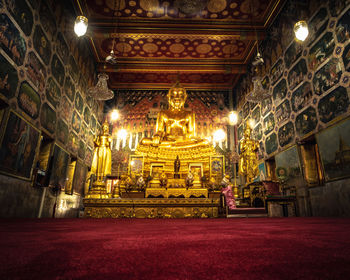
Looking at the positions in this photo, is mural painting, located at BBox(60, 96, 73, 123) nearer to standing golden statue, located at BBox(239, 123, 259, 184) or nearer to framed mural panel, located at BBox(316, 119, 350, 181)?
standing golden statue, located at BBox(239, 123, 259, 184)

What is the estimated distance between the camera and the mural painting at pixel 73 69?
7.43 meters

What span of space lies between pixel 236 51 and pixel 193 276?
1051 centimetres

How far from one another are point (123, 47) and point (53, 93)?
4411 millimetres

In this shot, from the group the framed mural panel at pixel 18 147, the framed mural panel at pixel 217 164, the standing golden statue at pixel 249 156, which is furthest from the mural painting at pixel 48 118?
the framed mural panel at pixel 217 164

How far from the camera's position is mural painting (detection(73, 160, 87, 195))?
26.0 ft

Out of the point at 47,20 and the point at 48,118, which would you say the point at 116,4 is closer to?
the point at 47,20

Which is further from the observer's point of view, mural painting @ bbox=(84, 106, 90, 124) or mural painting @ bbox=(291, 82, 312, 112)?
mural painting @ bbox=(84, 106, 90, 124)

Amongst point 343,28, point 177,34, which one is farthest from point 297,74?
point 177,34

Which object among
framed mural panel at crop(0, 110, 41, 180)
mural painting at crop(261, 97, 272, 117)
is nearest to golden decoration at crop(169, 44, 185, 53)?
mural painting at crop(261, 97, 272, 117)

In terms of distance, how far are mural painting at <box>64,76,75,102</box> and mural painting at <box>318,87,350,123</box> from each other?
7356mm

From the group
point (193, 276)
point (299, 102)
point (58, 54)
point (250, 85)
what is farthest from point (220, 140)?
point (193, 276)

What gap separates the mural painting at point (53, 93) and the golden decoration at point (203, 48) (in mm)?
5962

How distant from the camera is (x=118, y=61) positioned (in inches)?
402

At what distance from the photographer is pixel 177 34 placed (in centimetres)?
839
